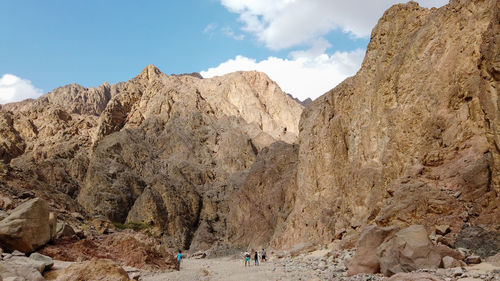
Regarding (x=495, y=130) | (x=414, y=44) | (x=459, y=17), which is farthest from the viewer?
(x=414, y=44)

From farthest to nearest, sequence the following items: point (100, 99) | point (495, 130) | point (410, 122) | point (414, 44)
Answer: point (100, 99) < point (414, 44) < point (410, 122) < point (495, 130)

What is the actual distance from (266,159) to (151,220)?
79.0ft

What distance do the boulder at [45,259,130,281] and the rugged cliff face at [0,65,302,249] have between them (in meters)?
59.9

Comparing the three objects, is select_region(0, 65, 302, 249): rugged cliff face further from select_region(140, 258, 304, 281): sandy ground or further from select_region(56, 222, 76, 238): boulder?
select_region(56, 222, 76, 238): boulder

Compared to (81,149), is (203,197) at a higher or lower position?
lower

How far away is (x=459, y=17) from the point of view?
70.8 feet

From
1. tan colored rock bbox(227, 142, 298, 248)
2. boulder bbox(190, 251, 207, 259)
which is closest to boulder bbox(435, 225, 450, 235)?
tan colored rock bbox(227, 142, 298, 248)

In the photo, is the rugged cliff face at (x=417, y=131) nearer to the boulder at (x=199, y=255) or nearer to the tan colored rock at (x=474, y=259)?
the tan colored rock at (x=474, y=259)

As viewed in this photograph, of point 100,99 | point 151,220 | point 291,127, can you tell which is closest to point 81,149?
point 151,220

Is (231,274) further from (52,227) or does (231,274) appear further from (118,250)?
(52,227)

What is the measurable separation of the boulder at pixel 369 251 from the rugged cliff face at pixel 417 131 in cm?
238

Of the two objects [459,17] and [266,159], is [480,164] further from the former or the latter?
[266,159]

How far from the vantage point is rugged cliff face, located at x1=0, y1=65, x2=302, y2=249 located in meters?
77.2

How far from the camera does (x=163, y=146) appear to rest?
3735 inches
